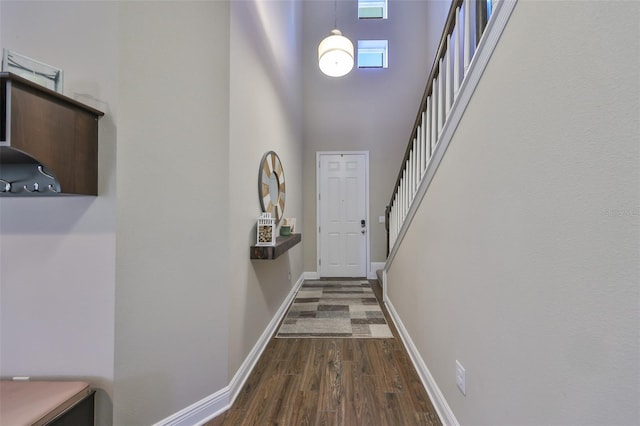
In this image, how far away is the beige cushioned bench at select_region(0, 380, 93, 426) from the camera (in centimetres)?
99

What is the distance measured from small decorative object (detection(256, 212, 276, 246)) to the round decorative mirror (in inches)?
9.5

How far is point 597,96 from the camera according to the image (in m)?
0.62

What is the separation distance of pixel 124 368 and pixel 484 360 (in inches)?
64.3

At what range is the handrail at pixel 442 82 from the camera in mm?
1355

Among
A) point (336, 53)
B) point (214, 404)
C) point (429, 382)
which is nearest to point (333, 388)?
point (429, 382)

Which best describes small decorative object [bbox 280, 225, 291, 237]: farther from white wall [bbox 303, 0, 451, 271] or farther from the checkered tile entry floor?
white wall [bbox 303, 0, 451, 271]

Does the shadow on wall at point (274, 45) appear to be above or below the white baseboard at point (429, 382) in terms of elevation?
above

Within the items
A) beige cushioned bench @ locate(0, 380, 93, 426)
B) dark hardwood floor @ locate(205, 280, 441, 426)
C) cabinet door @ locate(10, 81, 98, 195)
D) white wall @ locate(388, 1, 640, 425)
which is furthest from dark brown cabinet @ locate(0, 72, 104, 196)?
white wall @ locate(388, 1, 640, 425)

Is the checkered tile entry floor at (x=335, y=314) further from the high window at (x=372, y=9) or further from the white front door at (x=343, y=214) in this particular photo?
the high window at (x=372, y=9)

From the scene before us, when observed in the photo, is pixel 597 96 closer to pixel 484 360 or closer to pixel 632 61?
pixel 632 61

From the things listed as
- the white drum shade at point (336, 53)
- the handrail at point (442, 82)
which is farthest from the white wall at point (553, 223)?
the white drum shade at point (336, 53)

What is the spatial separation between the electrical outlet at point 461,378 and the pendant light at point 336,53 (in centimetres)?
302

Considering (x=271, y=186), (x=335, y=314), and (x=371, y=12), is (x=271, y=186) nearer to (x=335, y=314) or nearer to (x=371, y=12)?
(x=335, y=314)

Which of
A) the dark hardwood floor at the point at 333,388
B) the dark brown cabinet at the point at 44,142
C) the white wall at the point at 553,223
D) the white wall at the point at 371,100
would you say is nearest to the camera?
the white wall at the point at 553,223
